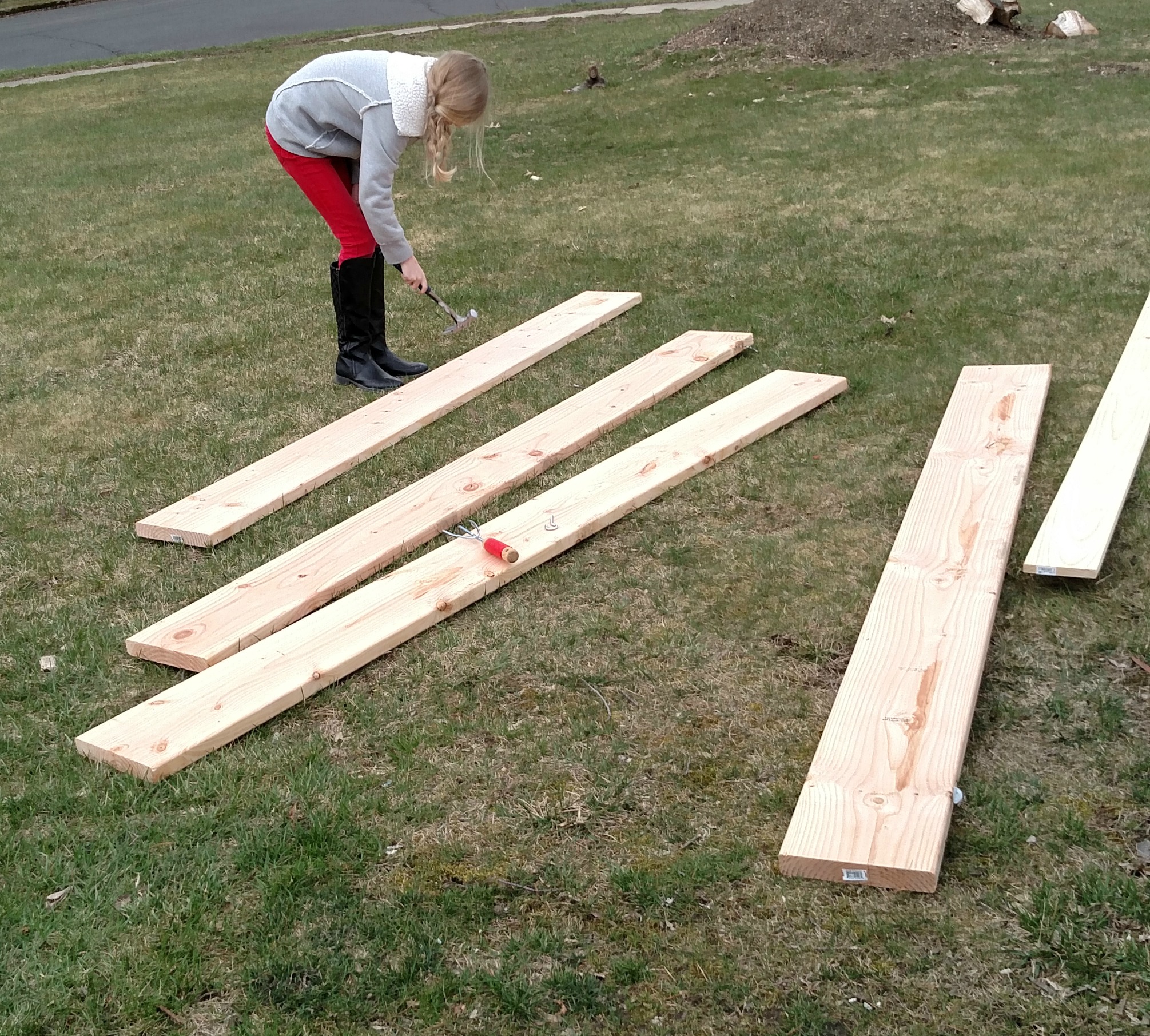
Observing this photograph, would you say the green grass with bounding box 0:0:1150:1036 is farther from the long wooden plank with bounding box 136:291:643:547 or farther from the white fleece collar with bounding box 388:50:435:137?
the white fleece collar with bounding box 388:50:435:137

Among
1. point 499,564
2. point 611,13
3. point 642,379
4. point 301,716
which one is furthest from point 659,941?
point 611,13

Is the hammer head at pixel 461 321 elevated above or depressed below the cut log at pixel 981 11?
below

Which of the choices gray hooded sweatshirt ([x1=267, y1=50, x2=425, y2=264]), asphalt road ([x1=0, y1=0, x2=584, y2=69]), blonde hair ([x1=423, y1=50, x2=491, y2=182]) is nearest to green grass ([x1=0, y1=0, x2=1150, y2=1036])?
gray hooded sweatshirt ([x1=267, y1=50, x2=425, y2=264])

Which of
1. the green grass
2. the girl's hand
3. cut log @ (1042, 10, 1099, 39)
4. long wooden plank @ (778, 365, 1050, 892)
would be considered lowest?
the green grass

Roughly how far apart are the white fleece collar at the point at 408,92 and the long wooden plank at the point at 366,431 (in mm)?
1108

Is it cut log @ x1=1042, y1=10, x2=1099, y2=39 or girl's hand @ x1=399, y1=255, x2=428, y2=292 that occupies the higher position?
cut log @ x1=1042, y1=10, x2=1099, y2=39

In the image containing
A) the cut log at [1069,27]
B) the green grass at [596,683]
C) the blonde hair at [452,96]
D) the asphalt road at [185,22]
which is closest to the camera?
the green grass at [596,683]

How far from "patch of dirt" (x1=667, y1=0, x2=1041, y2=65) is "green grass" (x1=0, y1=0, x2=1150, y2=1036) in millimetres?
4193

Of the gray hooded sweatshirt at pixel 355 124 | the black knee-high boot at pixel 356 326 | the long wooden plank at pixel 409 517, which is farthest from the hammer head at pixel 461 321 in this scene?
the long wooden plank at pixel 409 517

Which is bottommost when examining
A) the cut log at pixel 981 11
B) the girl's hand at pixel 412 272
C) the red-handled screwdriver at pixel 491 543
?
the red-handled screwdriver at pixel 491 543

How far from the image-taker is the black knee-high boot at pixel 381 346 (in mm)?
5316

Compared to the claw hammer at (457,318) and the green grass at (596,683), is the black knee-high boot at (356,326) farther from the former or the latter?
the claw hammer at (457,318)

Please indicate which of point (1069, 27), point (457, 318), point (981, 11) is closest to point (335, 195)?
point (457, 318)

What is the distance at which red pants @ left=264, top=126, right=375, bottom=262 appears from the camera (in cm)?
497
